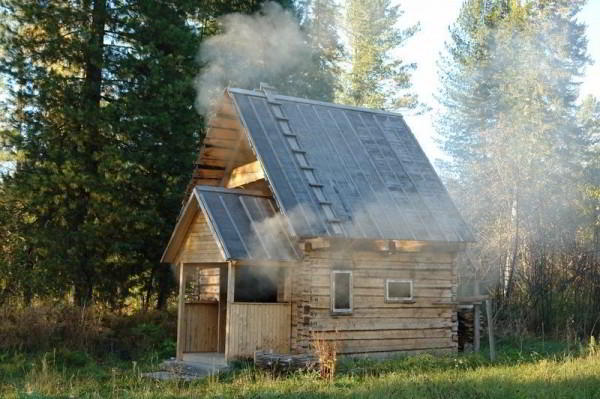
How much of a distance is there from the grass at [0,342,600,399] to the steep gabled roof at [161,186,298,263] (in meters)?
2.57

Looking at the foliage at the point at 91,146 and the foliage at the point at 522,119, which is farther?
the foliage at the point at 522,119

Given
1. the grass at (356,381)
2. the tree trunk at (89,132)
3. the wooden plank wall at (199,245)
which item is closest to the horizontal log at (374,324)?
the grass at (356,381)

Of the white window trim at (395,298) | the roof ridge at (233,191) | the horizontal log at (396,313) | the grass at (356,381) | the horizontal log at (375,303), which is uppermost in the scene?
the roof ridge at (233,191)

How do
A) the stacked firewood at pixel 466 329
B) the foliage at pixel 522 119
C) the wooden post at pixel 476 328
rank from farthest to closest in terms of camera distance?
the foliage at pixel 522 119
the stacked firewood at pixel 466 329
the wooden post at pixel 476 328

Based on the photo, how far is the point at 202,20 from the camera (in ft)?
88.9

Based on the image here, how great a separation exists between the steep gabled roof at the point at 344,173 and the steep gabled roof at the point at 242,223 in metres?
0.72

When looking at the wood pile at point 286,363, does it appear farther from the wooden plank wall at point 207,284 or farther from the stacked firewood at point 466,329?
the stacked firewood at point 466,329

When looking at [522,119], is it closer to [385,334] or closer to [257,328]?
[385,334]

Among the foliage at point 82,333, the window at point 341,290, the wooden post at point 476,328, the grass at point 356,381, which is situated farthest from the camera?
the wooden post at point 476,328

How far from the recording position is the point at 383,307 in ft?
61.8

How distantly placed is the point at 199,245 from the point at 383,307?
472 centimetres

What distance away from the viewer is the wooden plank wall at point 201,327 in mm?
19875

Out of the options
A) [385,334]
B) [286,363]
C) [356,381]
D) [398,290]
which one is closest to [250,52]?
[398,290]

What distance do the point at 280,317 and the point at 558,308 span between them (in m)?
9.95
